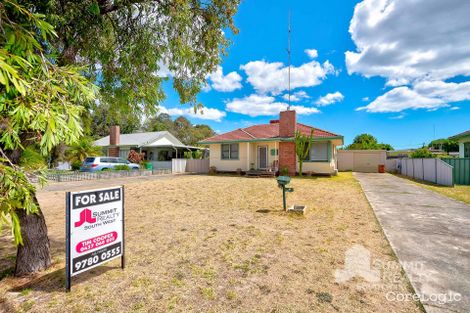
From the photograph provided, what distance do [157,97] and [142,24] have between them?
1529 mm

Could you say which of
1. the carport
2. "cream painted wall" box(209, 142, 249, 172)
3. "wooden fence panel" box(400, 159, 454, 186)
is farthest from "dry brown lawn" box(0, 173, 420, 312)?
the carport

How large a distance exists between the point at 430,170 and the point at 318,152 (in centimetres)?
692

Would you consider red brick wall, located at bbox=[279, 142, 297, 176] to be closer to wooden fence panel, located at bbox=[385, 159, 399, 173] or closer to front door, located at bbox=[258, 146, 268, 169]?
front door, located at bbox=[258, 146, 268, 169]

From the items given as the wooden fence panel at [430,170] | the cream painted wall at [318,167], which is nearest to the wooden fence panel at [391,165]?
the wooden fence panel at [430,170]

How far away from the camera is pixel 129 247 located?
15.3 ft

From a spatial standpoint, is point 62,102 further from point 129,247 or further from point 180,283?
point 129,247

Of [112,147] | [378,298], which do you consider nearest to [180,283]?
[378,298]

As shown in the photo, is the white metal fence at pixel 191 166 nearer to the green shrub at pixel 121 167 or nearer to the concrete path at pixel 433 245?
the green shrub at pixel 121 167

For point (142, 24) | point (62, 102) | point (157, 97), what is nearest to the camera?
point (62, 102)

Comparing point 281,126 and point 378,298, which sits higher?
point 281,126

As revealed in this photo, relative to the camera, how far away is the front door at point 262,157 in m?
19.5

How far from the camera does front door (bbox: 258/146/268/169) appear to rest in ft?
64.0

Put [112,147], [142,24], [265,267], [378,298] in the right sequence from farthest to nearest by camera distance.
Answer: [112,147] → [142,24] → [265,267] → [378,298]

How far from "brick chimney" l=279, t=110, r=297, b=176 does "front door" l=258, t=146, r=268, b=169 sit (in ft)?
4.77
